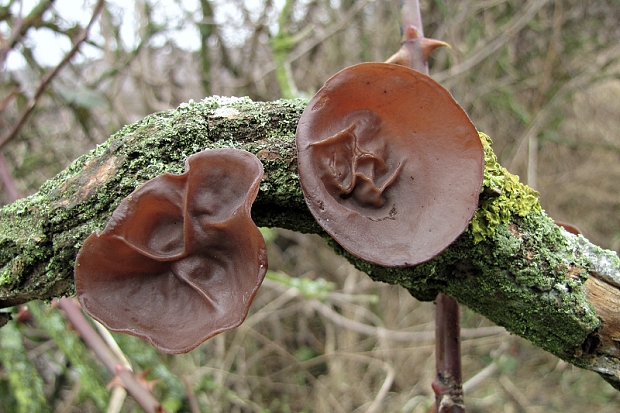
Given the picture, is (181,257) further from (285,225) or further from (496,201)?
(496,201)

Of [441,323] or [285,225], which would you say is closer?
[285,225]

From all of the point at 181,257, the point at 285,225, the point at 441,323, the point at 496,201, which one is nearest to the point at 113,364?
the point at 181,257

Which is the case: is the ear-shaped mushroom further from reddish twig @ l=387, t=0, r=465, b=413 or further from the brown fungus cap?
reddish twig @ l=387, t=0, r=465, b=413

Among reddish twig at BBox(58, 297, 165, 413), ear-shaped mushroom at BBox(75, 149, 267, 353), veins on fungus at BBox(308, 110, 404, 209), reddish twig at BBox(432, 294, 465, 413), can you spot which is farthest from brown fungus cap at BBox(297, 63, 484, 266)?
reddish twig at BBox(58, 297, 165, 413)

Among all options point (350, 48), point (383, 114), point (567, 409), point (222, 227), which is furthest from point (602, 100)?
point (222, 227)

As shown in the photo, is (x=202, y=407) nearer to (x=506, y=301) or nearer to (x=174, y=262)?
(x=174, y=262)

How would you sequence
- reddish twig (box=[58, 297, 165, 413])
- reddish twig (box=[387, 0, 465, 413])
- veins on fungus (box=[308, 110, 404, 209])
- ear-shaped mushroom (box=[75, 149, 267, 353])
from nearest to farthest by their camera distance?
1. ear-shaped mushroom (box=[75, 149, 267, 353])
2. veins on fungus (box=[308, 110, 404, 209])
3. reddish twig (box=[387, 0, 465, 413])
4. reddish twig (box=[58, 297, 165, 413])
